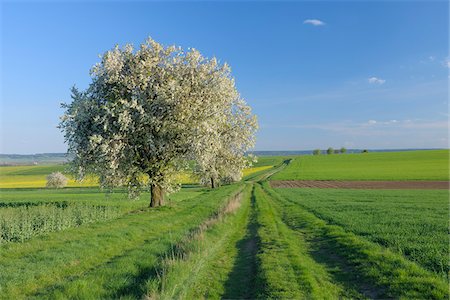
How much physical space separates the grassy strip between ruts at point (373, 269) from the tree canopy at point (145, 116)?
562 inches

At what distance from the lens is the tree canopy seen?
28.3 meters

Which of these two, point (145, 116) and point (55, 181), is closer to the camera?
point (145, 116)

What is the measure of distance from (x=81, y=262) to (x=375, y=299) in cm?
1193

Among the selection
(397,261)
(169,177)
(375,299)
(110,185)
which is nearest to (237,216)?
(169,177)

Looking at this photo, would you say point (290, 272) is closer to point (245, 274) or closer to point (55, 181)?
point (245, 274)

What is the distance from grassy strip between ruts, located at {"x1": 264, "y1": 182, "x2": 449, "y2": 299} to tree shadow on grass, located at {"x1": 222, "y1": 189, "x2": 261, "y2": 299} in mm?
3104

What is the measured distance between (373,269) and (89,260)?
12069 millimetres

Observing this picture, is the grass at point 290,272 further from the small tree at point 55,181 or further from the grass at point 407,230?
the small tree at point 55,181

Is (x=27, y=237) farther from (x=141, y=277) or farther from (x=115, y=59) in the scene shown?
(x=115, y=59)

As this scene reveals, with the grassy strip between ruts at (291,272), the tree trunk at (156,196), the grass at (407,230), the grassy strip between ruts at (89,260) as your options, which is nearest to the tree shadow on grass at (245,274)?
the grassy strip between ruts at (291,272)

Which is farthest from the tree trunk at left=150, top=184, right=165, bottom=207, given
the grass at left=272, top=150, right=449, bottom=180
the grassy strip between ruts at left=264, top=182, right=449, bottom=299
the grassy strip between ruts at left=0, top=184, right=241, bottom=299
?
the grass at left=272, top=150, right=449, bottom=180

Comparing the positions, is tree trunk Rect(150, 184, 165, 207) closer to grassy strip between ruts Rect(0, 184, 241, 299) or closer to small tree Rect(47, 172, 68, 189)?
grassy strip between ruts Rect(0, 184, 241, 299)

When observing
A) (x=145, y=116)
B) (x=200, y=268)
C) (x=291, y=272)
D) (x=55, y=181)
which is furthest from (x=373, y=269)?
(x=55, y=181)

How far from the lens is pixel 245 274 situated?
13.4 metres
